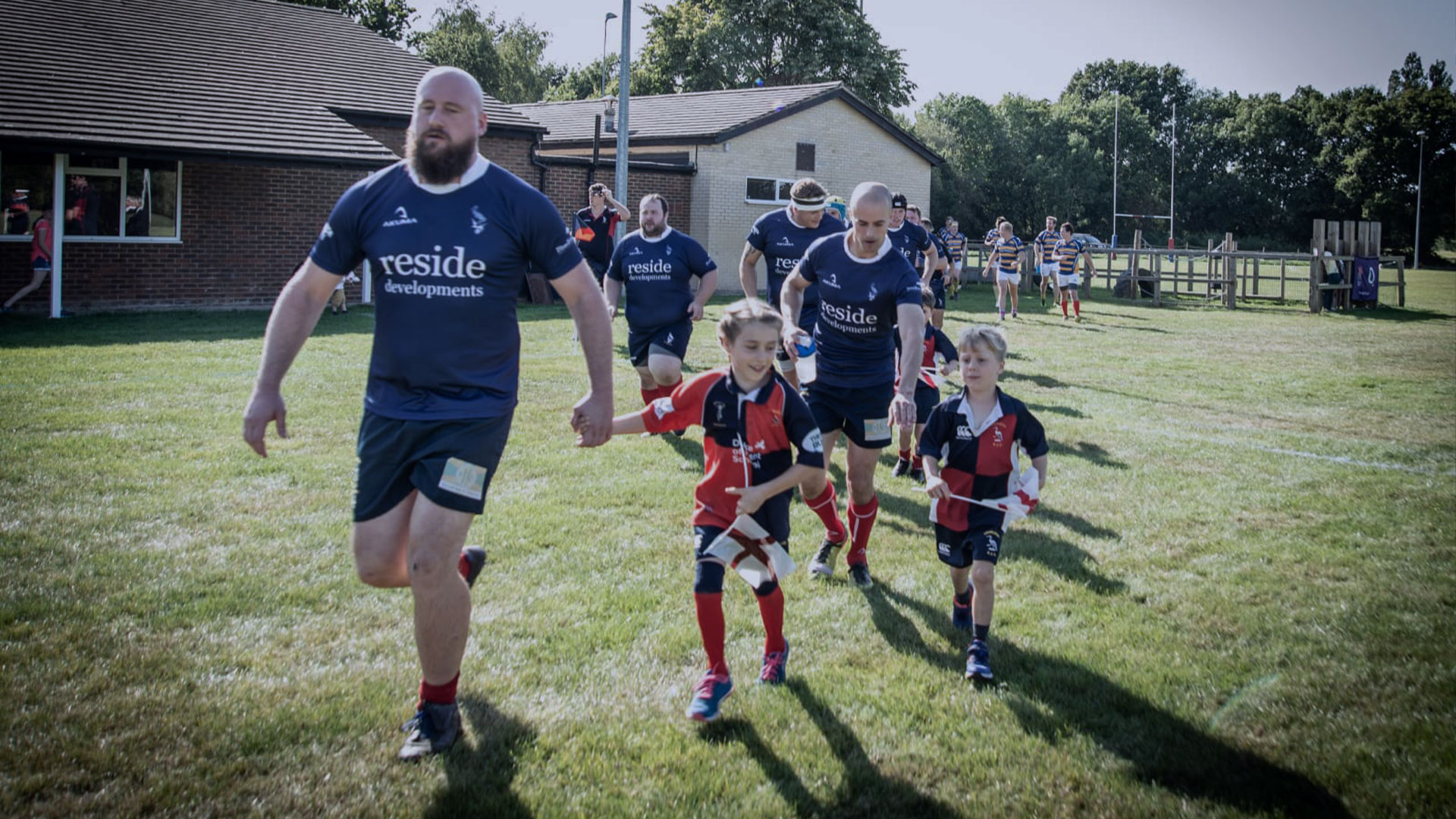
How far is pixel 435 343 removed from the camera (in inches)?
153

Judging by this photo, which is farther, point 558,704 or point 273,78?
point 273,78

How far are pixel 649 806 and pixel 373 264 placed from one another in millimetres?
2161

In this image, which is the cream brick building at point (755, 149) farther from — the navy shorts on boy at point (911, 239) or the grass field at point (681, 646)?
the grass field at point (681, 646)

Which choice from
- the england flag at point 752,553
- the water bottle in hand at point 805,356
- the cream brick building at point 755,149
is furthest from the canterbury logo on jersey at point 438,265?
the cream brick building at point 755,149

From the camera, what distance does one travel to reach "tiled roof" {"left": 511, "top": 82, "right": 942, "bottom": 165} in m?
30.0

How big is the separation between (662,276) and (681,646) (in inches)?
206

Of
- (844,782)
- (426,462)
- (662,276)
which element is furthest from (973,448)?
(662,276)

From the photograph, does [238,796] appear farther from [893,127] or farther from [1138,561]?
[893,127]

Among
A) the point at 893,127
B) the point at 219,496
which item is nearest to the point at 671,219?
the point at 893,127

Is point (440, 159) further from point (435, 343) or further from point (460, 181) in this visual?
point (435, 343)

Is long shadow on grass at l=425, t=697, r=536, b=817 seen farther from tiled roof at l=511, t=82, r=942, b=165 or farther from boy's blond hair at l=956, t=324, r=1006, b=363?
tiled roof at l=511, t=82, r=942, b=165

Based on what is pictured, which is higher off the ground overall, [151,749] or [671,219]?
[671,219]

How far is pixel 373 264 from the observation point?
Result: 390cm

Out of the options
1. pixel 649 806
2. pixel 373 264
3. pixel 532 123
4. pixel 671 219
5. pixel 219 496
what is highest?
pixel 532 123
